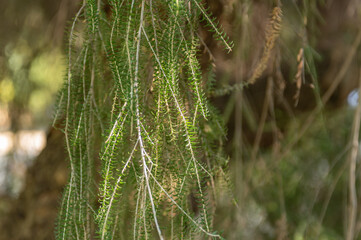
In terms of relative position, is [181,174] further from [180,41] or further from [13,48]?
[13,48]

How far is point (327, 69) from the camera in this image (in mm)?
1688

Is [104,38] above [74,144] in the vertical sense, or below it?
above

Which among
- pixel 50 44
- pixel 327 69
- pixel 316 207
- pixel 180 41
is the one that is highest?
pixel 50 44

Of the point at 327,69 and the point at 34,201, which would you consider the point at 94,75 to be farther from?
the point at 327,69

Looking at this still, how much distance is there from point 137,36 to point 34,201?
1.00 meters

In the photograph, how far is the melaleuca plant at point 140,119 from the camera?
550mm

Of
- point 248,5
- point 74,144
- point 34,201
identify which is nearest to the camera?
point 74,144

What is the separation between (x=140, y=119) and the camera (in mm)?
540

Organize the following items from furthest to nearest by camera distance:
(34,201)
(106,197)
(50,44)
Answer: (50,44) < (34,201) < (106,197)

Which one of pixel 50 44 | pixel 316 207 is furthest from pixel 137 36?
pixel 316 207

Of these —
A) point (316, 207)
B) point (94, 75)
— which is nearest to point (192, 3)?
point (94, 75)

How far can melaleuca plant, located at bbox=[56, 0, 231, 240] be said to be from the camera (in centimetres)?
55

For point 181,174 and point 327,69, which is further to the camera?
point 327,69

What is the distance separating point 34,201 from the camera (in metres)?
1.38
